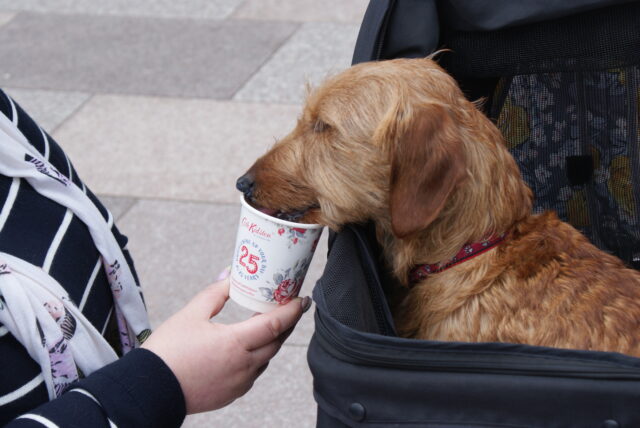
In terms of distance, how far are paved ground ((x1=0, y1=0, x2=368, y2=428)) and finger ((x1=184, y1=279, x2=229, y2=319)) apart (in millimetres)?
1725

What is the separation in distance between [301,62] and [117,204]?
7.09 feet

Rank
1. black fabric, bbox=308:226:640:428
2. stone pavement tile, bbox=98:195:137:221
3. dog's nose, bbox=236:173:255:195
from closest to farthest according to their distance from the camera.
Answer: black fabric, bbox=308:226:640:428
dog's nose, bbox=236:173:255:195
stone pavement tile, bbox=98:195:137:221

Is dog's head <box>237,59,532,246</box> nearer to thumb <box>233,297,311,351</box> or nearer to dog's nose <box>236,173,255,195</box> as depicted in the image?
dog's nose <box>236,173,255,195</box>

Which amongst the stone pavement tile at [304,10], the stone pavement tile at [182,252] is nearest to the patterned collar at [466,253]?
the stone pavement tile at [182,252]

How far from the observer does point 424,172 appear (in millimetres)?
2074

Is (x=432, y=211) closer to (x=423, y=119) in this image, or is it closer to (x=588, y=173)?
(x=423, y=119)

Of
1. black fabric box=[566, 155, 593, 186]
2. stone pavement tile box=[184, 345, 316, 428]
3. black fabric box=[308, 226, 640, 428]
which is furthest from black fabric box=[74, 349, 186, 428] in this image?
stone pavement tile box=[184, 345, 316, 428]

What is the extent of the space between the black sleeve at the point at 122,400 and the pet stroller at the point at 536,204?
0.31 meters

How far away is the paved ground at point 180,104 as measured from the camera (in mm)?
4340

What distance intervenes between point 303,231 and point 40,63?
17.7 feet

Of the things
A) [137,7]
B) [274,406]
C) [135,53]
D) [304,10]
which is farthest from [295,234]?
[137,7]

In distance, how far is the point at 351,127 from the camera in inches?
90.7

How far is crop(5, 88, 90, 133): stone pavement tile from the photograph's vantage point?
589cm

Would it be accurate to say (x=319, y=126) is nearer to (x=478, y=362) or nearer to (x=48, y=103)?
(x=478, y=362)
